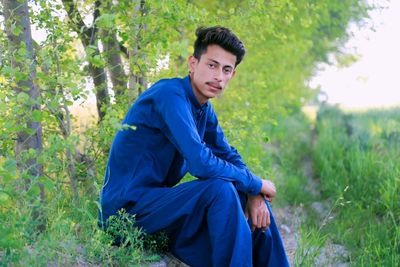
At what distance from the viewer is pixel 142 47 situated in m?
4.12

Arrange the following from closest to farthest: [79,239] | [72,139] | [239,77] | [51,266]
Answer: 1. [72,139]
2. [51,266]
3. [79,239]
4. [239,77]

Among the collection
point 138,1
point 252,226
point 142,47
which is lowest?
point 252,226

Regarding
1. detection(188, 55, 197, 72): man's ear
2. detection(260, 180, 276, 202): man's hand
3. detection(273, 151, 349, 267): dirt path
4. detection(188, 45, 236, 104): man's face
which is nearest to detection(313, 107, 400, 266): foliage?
detection(273, 151, 349, 267): dirt path

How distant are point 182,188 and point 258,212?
0.45 m

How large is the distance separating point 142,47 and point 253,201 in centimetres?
139

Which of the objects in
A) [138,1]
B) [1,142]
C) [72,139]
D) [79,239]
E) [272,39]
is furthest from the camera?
[272,39]

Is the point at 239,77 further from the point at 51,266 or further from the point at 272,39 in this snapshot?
the point at 51,266

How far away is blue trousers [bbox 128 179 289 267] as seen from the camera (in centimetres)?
306

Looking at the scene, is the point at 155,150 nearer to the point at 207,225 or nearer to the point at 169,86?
the point at 169,86

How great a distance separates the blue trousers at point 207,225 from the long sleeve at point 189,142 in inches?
3.2

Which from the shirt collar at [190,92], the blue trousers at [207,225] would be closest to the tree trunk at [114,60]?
the shirt collar at [190,92]

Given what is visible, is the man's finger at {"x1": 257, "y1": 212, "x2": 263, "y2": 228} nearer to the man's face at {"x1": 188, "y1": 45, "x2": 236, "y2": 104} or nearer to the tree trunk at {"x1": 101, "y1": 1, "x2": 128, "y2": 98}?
the man's face at {"x1": 188, "y1": 45, "x2": 236, "y2": 104}

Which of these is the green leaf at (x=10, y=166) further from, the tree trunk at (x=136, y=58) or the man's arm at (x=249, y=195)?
the tree trunk at (x=136, y=58)

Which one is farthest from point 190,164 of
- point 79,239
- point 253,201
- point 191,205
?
point 79,239
